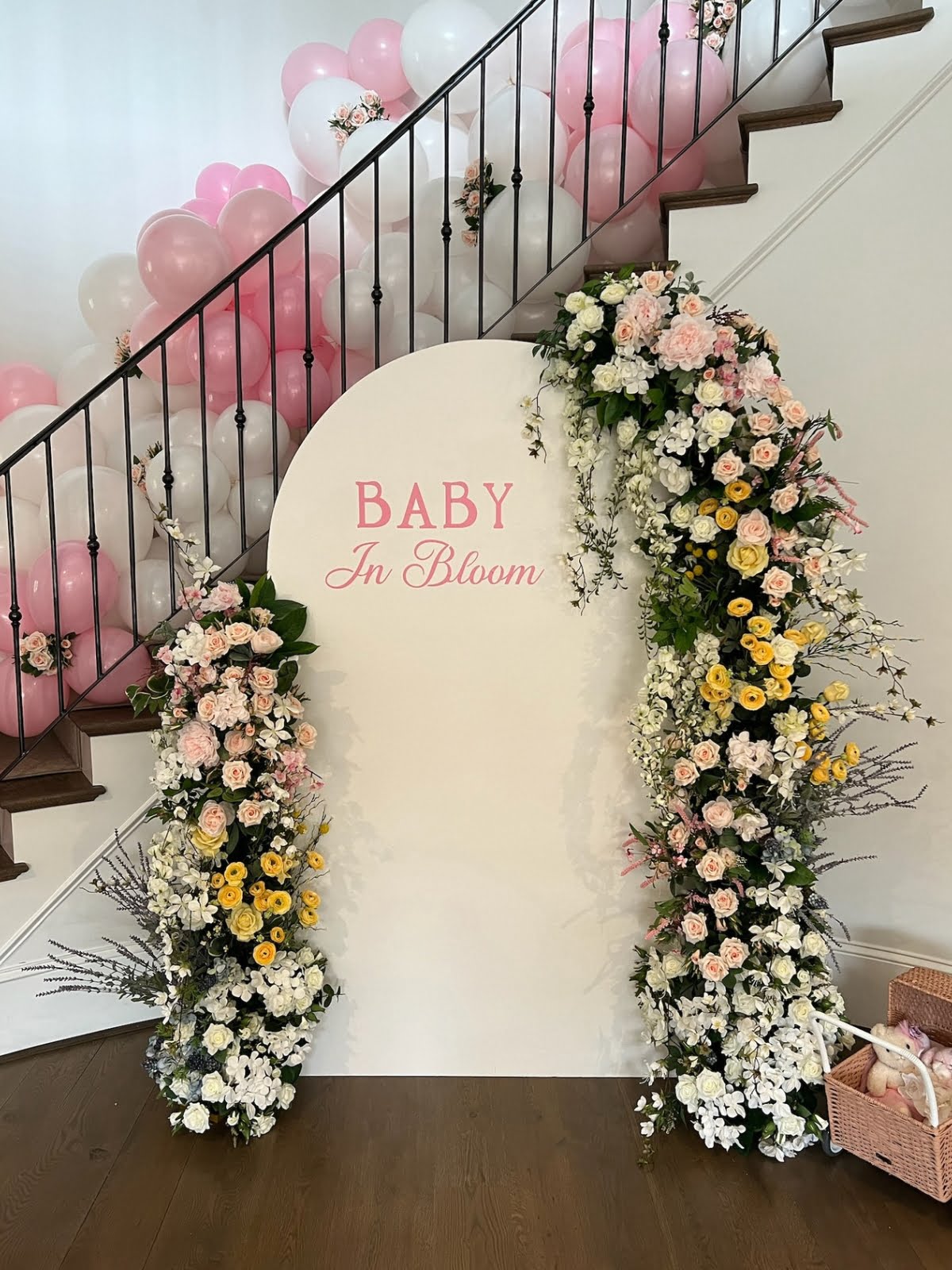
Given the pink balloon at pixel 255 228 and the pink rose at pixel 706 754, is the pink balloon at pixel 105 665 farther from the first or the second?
the pink rose at pixel 706 754

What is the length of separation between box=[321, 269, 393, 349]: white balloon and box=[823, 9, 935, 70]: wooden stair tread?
141cm

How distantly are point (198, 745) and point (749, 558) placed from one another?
1365mm

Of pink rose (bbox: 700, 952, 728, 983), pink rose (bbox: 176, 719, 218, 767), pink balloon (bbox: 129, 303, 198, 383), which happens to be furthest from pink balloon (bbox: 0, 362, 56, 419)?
pink rose (bbox: 700, 952, 728, 983)

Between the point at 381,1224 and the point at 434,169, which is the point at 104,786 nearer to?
the point at 381,1224

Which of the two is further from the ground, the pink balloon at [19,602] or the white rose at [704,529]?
the white rose at [704,529]

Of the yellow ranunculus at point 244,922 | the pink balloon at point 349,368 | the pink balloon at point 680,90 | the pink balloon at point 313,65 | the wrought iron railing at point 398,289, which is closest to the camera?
the yellow ranunculus at point 244,922

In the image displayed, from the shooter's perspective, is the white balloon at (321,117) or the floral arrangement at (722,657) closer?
the floral arrangement at (722,657)

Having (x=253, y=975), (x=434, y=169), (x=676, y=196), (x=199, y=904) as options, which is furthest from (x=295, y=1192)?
(x=434, y=169)

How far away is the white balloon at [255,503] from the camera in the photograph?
2.88m

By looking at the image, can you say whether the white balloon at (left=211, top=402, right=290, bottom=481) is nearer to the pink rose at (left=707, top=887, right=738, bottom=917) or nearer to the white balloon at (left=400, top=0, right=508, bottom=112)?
the white balloon at (left=400, top=0, right=508, bottom=112)

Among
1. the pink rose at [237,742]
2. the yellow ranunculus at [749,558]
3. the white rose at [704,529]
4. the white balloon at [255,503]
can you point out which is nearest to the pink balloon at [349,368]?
the white balloon at [255,503]

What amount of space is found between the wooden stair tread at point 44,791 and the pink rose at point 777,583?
76.1 inches

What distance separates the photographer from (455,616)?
2.46m

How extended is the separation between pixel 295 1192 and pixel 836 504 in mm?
2030
